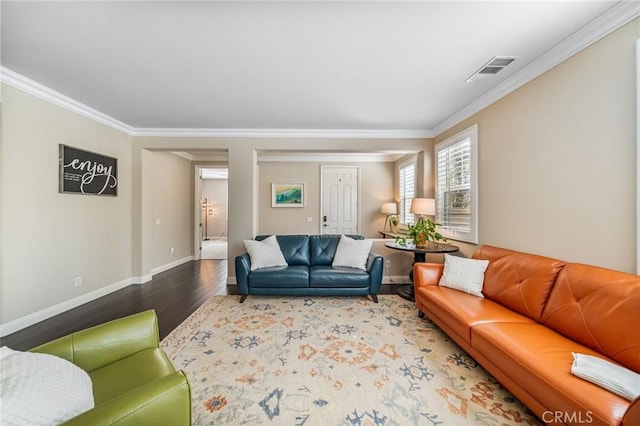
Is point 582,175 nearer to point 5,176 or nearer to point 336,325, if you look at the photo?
point 336,325

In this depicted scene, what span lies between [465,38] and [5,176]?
446cm

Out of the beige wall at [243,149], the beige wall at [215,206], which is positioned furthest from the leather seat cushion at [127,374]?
the beige wall at [215,206]

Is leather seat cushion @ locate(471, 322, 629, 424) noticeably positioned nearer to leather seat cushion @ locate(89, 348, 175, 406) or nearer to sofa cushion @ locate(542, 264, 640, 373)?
sofa cushion @ locate(542, 264, 640, 373)

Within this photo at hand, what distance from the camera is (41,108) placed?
2.73 m

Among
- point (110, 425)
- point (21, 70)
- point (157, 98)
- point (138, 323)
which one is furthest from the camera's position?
point (157, 98)

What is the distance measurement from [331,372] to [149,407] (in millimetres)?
1364

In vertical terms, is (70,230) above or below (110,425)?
above

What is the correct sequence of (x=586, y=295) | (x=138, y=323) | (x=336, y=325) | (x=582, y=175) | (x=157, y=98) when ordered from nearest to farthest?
(x=138, y=323), (x=586, y=295), (x=582, y=175), (x=336, y=325), (x=157, y=98)

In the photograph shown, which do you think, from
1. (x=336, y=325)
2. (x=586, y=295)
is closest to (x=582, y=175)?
(x=586, y=295)

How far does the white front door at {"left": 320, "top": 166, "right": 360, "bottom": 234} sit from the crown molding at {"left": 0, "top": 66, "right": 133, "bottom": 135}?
411 centimetres

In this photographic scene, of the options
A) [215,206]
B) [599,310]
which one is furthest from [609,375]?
[215,206]

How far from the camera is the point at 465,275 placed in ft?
8.15

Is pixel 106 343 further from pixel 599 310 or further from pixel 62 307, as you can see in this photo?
pixel 599 310

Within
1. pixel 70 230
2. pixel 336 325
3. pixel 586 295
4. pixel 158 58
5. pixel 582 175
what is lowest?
pixel 336 325
